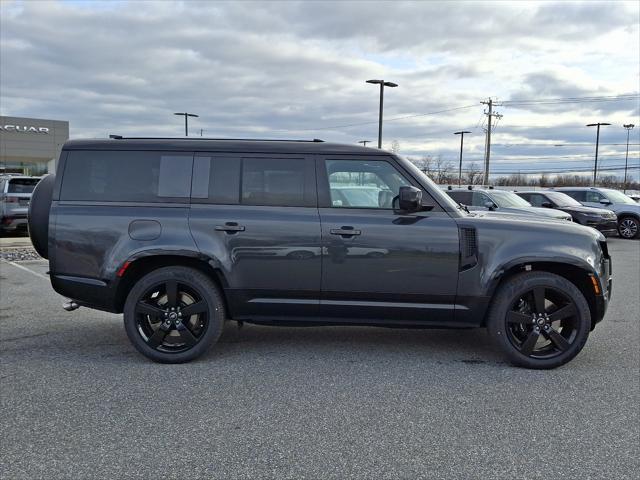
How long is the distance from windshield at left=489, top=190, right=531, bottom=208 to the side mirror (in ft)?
34.0

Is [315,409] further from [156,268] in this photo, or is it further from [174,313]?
[156,268]

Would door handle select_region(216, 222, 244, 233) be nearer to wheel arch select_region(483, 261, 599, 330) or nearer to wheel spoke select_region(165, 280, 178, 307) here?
wheel spoke select_region(165, 280, 178, 307)

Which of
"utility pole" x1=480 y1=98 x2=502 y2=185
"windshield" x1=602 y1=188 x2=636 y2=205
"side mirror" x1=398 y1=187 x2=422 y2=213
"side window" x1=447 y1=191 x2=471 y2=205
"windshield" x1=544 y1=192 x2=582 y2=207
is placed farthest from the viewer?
"utility pole" x1=480 y1=98 x2=502 y2=185

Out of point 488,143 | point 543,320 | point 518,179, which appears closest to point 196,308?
point 543,320

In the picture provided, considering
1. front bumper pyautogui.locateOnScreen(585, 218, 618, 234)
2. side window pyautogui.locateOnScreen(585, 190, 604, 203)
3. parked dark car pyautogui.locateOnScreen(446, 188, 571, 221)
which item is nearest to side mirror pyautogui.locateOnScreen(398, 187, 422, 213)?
parked dark car pyautogui.locateOnScreen(446, 188, 571, 221)

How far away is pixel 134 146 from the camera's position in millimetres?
4832

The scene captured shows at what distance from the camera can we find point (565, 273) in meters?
4.81

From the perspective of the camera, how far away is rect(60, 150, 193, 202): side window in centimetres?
479

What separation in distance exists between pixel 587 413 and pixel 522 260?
4.25ft

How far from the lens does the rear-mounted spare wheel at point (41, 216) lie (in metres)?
4.93

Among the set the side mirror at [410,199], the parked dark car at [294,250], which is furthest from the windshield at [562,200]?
the side mirror at [410,199]

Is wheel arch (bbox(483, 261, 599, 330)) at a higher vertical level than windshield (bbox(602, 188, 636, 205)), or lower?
lower

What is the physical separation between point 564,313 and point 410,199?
1.62 meters

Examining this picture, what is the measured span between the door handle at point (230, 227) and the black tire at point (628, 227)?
55.5ft
